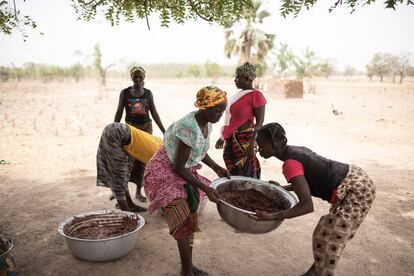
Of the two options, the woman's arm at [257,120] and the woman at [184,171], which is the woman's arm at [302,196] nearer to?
the woman at [184,171]

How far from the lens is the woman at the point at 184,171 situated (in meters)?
2.20

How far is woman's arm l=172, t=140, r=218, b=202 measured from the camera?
2.20m

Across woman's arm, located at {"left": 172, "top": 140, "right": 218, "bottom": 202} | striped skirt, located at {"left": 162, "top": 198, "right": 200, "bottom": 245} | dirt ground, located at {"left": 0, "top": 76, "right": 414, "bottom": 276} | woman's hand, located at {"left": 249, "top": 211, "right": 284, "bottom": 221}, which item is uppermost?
woman's arm, located at {"left": 172, "top": 140, "right": 218, "bottom": 202}

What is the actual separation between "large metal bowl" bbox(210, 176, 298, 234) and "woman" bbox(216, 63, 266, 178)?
3.21 feet

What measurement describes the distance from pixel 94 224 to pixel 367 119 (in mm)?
12111

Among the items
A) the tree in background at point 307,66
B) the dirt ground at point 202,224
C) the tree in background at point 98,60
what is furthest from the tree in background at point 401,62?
the dirt ground at point 202,224

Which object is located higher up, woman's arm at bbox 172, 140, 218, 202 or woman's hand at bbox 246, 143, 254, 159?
woman's arm at bbox 172, 140, 218, 202

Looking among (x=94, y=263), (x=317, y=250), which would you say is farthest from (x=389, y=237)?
(x=94, y=263)

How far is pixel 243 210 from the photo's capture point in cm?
201

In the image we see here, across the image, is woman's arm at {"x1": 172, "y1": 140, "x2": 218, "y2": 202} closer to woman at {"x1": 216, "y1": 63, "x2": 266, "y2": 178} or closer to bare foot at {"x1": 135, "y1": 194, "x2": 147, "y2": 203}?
woman at {"x1": 216, "y1": 63, "x2": 266, "y2": 178}

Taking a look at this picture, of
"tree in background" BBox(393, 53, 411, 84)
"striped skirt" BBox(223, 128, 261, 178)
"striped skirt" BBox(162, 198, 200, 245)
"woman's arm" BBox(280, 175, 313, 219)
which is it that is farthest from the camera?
"tree in background" BBox(393, 53, 411, 84)

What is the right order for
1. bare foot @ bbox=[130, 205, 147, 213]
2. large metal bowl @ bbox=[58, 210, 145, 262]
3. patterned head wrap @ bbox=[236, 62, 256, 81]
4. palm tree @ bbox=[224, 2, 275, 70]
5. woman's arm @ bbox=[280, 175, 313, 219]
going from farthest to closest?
palm tree @ bbox=[224, 2, 275, 70], bare foot @ bbox=[130, 205, 147, 213], patterned head wrap @ bbox=[236, 62, 256, 81], large metal bowl @ bbox=[58, 210, 145, 262], woman's arm @ bbox=[280, 175, 313, 219]

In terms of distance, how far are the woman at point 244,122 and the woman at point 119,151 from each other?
0.88 metres

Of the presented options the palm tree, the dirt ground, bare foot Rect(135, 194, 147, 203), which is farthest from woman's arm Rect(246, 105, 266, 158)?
the palm tree
